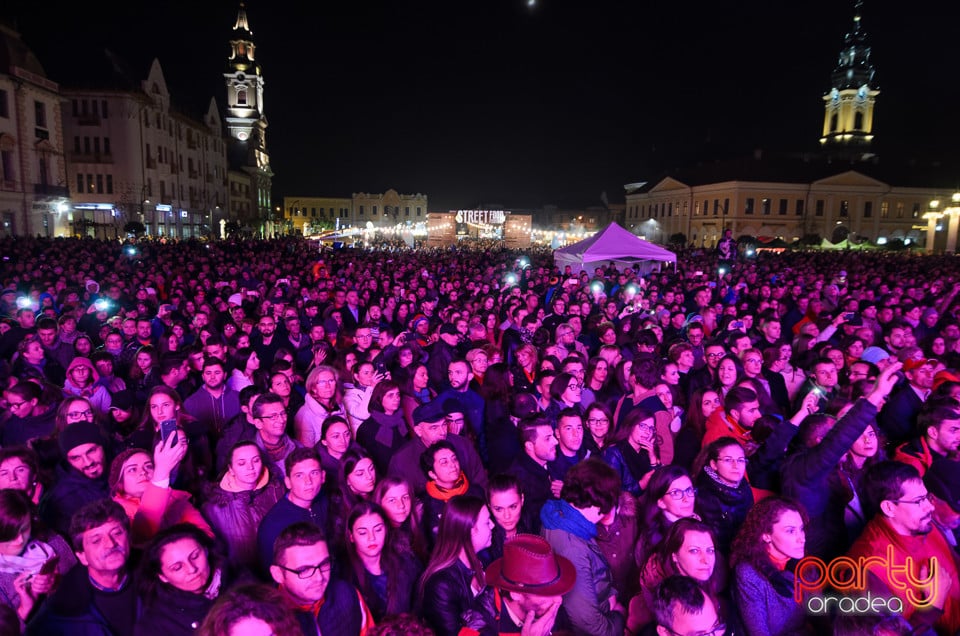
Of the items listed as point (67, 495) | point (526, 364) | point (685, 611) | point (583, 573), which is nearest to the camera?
point (685, 611)

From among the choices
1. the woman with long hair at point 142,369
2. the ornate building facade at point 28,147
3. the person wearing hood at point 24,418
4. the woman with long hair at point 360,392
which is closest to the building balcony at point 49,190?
A: the ornate building facade at point 28,147

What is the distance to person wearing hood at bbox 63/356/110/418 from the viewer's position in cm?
544

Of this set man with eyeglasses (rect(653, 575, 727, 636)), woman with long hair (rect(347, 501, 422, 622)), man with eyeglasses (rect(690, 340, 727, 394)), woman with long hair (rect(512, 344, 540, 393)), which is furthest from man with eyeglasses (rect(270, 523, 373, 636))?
man with eyeglasses (rect(690, 340, 727, 394))

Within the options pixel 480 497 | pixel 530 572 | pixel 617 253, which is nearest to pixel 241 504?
pixel 480 497

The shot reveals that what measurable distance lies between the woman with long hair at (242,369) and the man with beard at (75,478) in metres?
1.96

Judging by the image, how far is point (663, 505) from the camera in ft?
10.4

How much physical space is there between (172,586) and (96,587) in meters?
0.44

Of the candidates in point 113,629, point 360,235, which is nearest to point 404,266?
point 113,629

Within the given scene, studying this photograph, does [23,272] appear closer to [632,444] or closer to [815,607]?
[632,444]

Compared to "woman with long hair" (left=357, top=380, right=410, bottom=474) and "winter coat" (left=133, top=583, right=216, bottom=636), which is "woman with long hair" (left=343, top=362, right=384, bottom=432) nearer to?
"woman with long hair" (left=357, top=380, right=410, bottom=474)

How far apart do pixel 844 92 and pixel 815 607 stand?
89.2m

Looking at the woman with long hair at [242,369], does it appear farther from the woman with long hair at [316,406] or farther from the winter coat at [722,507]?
the winter coat at [722,507]

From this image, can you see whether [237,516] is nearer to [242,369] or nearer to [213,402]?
[213,402]

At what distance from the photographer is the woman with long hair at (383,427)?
4.78 m
